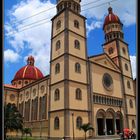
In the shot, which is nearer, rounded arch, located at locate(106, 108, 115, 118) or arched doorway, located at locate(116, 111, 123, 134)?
rounded arch, located at locate(106, 108, 115, 118)

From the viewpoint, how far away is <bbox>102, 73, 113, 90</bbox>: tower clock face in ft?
130

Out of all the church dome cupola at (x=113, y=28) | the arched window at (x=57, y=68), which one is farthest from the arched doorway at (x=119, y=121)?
the church dome cupola at (x=113, y=28)

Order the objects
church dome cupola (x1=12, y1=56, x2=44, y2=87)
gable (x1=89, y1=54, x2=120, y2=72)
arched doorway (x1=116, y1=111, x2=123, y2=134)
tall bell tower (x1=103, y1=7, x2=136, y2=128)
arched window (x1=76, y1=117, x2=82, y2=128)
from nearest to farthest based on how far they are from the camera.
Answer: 1. arched window (x1=76, y1=117, x2=82, y2=128)
2. gable (x1=89, y1=54, x2=120, y2=72)
3. arched doorway (x1=116, y1=111, x2=123, y2=134)
4. tall bell tower (x1=103, y1=7, x2=136, y2=128)
5. church dome cupola (x1=12, y1=56, x2=44, y2=87)

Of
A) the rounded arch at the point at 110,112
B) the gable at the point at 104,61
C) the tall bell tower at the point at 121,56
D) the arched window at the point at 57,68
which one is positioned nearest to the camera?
the arched window at the point at 57,68

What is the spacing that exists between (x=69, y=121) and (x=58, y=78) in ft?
22.7

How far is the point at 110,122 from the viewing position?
3984 centimetres

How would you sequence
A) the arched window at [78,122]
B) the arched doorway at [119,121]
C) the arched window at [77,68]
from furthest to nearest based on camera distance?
1. the arched doorway at [119,121]
2. the arched window at [77,68]
3. the arched window at [78,122]

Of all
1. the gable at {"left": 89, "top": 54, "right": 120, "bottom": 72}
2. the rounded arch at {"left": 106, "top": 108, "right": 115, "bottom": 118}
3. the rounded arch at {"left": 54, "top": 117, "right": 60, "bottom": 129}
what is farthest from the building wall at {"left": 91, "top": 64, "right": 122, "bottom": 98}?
the rounded arch at {"left": 54, "top": 117, "right": 60, "bottom": 129}

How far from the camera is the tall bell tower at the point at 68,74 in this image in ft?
103

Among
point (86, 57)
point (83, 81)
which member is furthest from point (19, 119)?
point (86, 57)

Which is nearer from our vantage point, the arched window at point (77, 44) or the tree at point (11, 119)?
the tree at point (11, 119)

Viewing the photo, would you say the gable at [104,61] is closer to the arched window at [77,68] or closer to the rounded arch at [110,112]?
the arched window at [77,68]

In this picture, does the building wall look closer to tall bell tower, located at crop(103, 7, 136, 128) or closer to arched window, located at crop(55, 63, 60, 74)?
tall bell tower, located at crop(103, 7, 136, 128)

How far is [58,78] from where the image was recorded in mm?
33906
